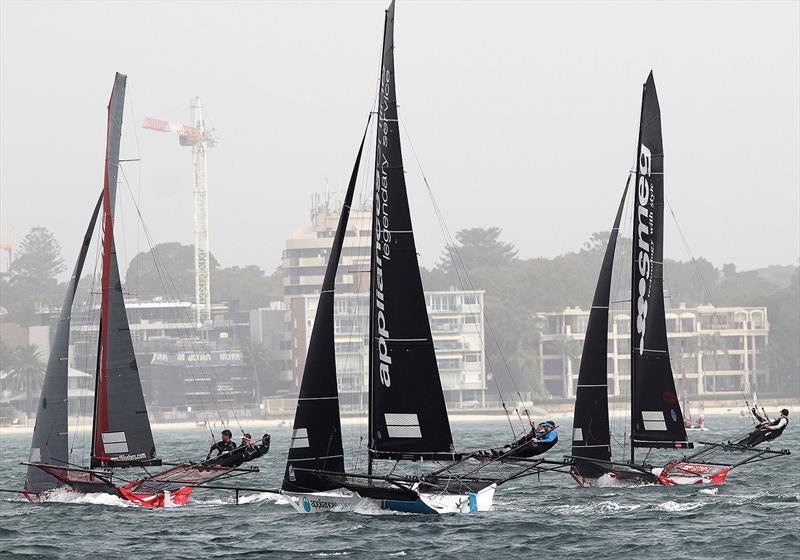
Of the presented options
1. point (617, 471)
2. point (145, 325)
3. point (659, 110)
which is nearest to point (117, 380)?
point (617, 471)

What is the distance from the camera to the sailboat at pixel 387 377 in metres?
29.0

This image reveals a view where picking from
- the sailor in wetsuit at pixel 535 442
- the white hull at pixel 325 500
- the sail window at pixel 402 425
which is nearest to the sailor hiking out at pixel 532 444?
the sailor in wetsuit at pixel 535 442

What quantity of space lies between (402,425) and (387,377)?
991mm

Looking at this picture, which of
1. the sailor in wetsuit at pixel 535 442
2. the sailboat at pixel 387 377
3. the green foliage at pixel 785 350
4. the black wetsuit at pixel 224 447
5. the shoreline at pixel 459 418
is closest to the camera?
the sailor in wetsuit at pixel 535 442

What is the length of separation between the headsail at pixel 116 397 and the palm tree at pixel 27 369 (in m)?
128

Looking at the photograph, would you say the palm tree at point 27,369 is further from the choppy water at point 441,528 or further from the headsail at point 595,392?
the headsail at point 595,392

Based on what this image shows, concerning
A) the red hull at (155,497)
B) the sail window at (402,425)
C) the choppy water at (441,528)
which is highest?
the sail window at (402,425)

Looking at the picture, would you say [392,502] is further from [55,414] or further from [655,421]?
[655,421]

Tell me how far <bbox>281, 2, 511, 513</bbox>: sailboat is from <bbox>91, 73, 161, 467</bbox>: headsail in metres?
5.50

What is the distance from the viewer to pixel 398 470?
159ft

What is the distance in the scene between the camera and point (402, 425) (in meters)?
29.0

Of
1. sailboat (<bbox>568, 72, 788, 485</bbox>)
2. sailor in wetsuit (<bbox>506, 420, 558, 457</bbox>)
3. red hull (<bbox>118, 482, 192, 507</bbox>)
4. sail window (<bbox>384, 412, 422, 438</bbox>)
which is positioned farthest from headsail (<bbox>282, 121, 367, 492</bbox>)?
sailboat (<bbox>568, 72, 788, 485</bbox>)

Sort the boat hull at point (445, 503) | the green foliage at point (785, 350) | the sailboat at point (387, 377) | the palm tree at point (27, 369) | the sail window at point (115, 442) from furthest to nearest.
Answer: the green foliage at point (785, 350)
the palm tree at point (27, 369)
the sail window at point (115, 442)
the sailboat at point (387, 377)
the boat hull at point (445, 503)

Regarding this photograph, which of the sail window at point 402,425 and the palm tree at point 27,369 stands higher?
the palm tree at point 27,369
